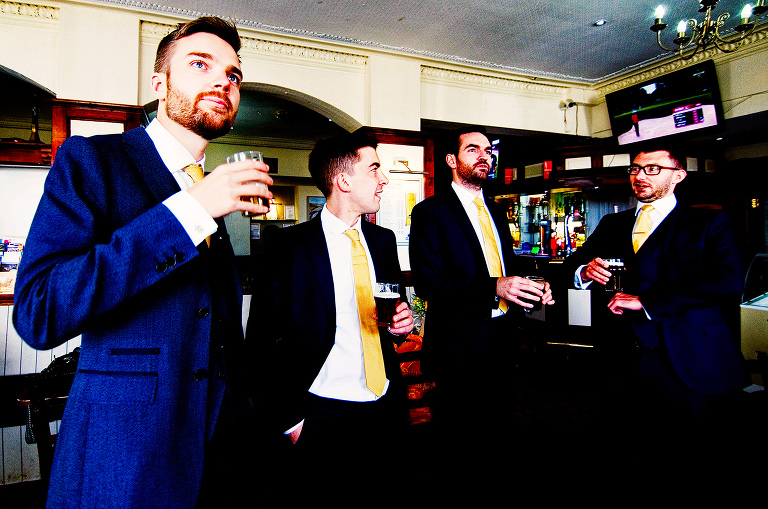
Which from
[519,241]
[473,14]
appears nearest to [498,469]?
[473,14]

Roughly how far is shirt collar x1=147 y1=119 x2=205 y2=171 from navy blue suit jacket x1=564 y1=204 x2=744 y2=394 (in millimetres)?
2221

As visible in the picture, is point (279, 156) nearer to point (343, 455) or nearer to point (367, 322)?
point (367, 322)

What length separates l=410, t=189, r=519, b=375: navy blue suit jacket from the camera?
203 cm

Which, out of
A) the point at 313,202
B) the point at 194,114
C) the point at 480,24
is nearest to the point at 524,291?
the point at 194,114

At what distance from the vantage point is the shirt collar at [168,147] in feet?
3.20

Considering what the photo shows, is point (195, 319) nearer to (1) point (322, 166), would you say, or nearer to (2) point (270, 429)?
(2) point (270, 429)

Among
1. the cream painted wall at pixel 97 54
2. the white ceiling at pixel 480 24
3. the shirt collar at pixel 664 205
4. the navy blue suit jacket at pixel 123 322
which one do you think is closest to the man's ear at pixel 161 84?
the navy blue suit jacket at pixel 123 322

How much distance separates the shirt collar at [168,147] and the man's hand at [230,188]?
203mm

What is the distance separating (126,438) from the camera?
33.1 inches

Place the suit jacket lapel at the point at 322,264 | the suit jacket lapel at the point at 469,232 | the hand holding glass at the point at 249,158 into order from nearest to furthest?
the hand holding glass at the point at 249,158 → the suit jacket lapel at the point at 322,264 → the suit jacket lapel at the point at 469,232

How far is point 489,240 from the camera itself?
226cm

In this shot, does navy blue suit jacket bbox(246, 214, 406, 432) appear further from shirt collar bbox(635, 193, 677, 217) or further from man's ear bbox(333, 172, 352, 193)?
shirt collar bbox(635, 193, 677, 217)

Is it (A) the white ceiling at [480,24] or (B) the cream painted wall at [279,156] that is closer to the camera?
(A) the white ceiling at [480,24]

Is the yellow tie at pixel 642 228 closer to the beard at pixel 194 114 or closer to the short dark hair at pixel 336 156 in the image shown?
the short dark hair at pixel 336 156
